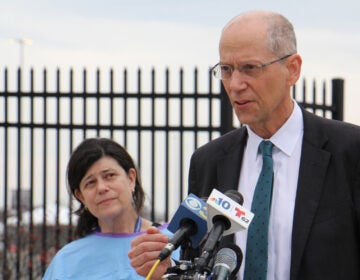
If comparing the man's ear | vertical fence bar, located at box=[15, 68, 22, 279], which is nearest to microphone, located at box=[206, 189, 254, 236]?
the man's ear

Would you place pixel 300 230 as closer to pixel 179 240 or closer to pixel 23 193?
pixel 179 240

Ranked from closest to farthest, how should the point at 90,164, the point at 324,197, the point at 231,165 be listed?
the point at 324,197 < the point at 231,165 < the point at 90,164

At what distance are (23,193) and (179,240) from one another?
27.1 feet

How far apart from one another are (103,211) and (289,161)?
1.74 m

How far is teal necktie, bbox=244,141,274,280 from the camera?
11.1ft

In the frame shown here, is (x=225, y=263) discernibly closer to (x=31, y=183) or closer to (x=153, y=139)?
(x=153, y=139)

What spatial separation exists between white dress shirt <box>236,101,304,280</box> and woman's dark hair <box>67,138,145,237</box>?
1.67 m

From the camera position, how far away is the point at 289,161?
3543 millimetres

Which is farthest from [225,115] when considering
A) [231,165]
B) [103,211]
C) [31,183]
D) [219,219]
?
[219,219]

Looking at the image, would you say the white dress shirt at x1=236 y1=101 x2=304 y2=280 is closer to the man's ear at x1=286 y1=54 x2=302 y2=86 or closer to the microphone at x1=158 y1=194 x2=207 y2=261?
the man's ear at x1=286 y1=54 x2=302 y2=86

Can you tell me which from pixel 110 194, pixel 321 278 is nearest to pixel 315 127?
pixel 321 278

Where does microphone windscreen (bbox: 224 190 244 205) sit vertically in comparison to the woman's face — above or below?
above

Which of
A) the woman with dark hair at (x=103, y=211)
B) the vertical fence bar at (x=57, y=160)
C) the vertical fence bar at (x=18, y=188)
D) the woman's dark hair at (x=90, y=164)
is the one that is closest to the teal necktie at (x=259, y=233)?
the woman with dark hair at (x=103, y=211)

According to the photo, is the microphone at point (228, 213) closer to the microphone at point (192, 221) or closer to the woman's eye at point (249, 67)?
the microphone at point (192, 221)
